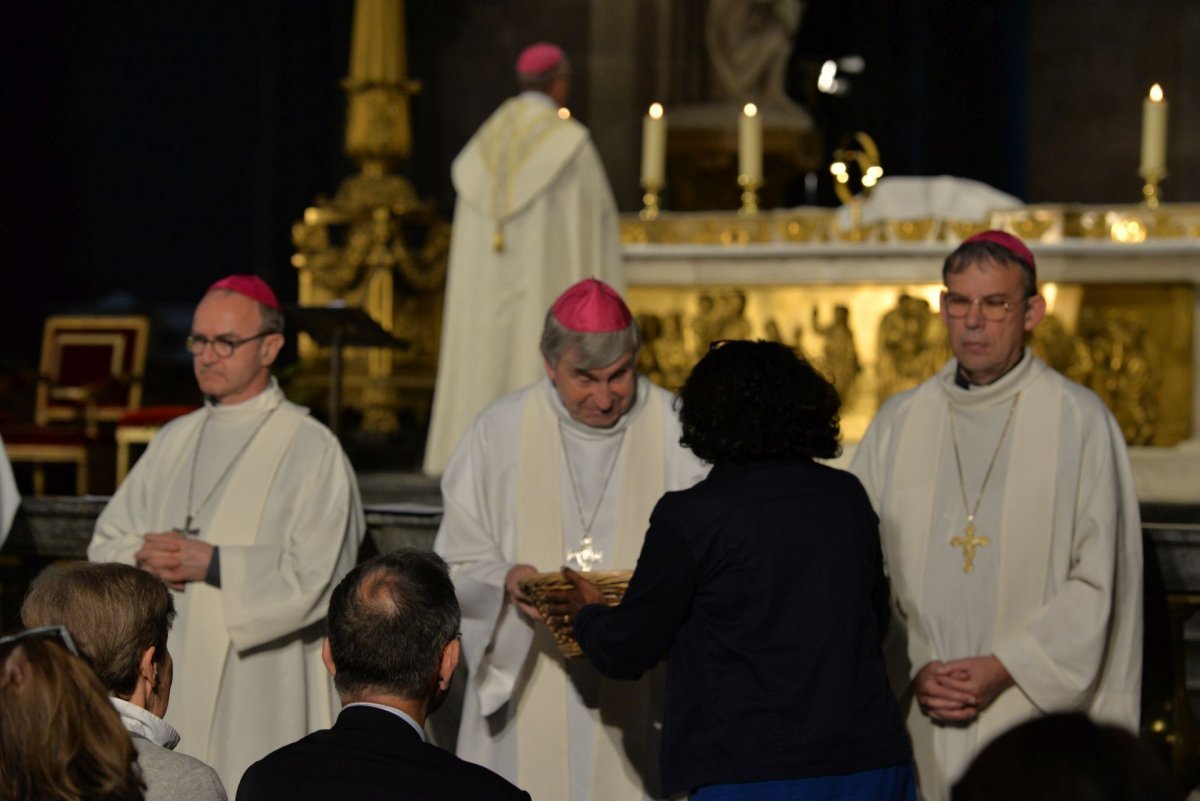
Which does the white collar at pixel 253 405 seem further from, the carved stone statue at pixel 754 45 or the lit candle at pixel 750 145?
the carved stone statue at pixel 754 45

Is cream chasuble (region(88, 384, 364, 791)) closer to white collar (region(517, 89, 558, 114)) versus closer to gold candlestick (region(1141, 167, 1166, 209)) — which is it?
white collar (region(517, 89, 558, 114))

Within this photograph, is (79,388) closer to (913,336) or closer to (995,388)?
(913,336)

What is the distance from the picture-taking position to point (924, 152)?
13336mm

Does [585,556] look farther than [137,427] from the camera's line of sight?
No

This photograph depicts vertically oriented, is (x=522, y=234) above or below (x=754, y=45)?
below

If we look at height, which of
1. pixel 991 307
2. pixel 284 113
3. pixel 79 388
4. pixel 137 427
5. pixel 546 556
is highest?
pixel 284 113

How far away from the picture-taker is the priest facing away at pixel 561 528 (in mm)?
4516

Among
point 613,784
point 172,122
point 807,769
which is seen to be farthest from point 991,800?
point 172,122

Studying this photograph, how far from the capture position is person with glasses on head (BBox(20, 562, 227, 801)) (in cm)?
305

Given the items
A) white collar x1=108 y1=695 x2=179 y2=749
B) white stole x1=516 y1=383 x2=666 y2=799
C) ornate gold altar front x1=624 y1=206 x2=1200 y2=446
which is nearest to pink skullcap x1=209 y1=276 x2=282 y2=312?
white stole x1=516 y1=383 x2=666 y2=799

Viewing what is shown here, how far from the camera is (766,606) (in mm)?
3543

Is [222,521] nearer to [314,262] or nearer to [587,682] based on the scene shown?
[587,682]

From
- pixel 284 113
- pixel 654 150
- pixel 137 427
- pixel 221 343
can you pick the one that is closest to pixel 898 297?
pixel 654 150

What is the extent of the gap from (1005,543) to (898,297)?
14.5 feet
